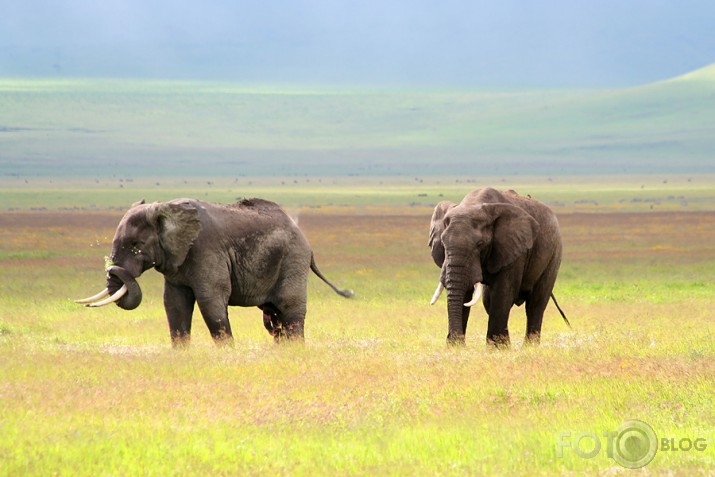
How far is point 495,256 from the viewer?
1691cm

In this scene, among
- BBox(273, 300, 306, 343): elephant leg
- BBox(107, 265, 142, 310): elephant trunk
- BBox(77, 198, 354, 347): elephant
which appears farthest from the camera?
BBox(273, 300, 306, 343): elephant leg

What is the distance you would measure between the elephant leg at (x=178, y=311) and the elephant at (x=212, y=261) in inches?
0.5

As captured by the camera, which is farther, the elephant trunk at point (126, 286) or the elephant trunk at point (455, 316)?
the elephant trunk at point (455, 316)

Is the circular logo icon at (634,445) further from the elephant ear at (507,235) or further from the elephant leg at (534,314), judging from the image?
the elephant leg at (534,314)

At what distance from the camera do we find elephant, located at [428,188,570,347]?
53.9ft

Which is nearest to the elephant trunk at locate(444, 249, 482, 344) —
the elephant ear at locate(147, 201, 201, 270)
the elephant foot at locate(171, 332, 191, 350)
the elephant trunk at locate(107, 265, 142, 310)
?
the elephant ear at locate(147, 201, 201, 270)

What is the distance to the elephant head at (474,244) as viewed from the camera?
53.7 feet

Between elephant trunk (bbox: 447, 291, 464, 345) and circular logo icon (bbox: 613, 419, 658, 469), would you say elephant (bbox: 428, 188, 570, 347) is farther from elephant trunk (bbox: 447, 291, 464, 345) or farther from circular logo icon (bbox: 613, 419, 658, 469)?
circular logo icon (bbox: 613, 419, 658, 469)

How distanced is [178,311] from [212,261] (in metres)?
0.82

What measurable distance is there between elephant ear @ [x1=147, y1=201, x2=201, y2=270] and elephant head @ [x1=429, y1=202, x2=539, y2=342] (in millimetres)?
3235

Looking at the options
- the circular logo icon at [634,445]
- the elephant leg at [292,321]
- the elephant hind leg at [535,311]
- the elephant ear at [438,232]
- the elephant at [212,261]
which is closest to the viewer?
the circular logo icon at [634,445]

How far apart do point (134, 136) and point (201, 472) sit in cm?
19219

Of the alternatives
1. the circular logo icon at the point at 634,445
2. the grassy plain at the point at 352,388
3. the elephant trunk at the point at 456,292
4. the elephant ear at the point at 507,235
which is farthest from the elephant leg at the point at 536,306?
the circular logo icon at the point at 634,445

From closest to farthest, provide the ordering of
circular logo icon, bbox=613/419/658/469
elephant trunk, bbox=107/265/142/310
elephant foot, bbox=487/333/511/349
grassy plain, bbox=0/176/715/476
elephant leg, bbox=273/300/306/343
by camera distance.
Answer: circular logo icon, bbox=613/419/658/469 → grassy plain, bbox=0/176/715/476 → elephant trunk, bbox=107/265/142/310 → elephant foot, bbox=487/333/511/349 → elephant leg, bbox=273/300/306/343
